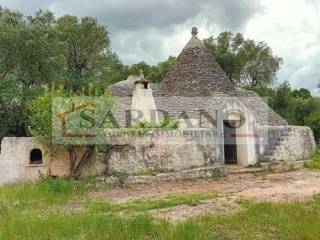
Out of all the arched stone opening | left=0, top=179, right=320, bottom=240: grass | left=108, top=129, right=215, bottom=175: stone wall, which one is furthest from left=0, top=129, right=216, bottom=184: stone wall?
left=0, top=179, right=320, bottom=240: grass

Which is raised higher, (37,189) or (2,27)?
(2,27)

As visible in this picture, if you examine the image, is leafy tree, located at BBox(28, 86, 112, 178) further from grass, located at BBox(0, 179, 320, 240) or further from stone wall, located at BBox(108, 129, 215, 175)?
grass, located at BBox(0, 179, 320, 240)

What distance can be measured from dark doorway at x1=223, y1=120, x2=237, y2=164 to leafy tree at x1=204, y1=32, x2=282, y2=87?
55.6 feet

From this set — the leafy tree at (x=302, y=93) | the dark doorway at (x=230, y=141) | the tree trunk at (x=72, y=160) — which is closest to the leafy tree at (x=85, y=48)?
the dark doorway at (x=230, y=141)

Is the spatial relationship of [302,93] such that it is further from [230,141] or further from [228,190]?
[228,190]

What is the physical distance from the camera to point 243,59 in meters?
35.4

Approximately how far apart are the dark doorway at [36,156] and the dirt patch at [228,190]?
3.86 metres

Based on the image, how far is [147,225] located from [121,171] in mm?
6924

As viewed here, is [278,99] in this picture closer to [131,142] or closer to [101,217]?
[131,142]

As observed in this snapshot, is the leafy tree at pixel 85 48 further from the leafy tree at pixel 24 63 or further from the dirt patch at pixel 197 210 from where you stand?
the dirt patch at pixel 197 210

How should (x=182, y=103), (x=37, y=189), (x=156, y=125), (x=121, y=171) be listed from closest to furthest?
1. (x=37, y=189)
2. (x=121, y=171)
3. (x=156, y=125)
4. (x=182, y=103)

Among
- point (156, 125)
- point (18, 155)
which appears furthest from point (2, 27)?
point (156, 125)

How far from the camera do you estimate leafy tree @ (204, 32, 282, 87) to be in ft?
117

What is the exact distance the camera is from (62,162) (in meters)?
15.6
